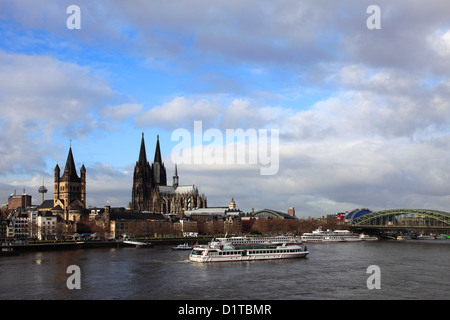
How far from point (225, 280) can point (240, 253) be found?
914 inches

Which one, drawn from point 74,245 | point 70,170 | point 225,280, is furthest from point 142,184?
point 225,280

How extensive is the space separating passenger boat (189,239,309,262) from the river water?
2169mm

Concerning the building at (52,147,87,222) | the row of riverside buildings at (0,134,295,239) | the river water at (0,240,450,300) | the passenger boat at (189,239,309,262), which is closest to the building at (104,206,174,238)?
the row of riverside buildings at (0,134,295,239)

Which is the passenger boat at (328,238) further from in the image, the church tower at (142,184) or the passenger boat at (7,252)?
the passenger boat at (7,252)

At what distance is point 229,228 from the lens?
166625mm

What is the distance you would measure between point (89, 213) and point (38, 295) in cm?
11336

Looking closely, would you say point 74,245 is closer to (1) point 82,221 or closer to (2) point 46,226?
(2) point 46,226

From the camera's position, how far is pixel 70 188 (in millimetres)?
157250

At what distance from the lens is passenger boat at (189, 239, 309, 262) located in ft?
234

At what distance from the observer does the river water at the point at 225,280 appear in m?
41.8

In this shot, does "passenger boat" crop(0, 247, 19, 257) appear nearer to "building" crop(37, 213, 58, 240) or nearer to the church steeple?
"building" crop(37, 213, 58, 240)
